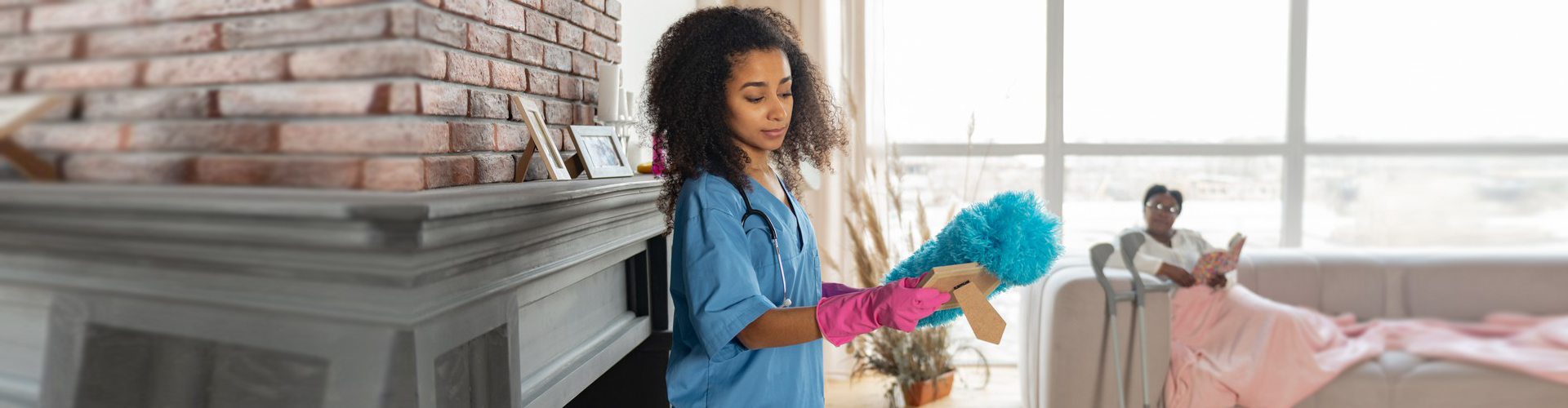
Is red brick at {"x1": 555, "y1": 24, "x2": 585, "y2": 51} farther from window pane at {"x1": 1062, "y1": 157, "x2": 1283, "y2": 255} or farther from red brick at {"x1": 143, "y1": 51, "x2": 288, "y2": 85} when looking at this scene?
window pane at {"x1": 1062, "y1": 157, "x2": 1283, "y2": 255}

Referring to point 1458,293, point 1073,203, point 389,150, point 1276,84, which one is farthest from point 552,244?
point 1276,84

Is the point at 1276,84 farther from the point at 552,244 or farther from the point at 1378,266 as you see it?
the point at 552,244

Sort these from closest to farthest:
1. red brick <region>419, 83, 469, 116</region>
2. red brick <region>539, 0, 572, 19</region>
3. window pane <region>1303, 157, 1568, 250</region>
A: red brick <region>419, 83, 469, 116</region>, red brick <region>539, 0, 572, 19</region>, window pane <region>1303, 157, 1568, 250</region>

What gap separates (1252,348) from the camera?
2.09 m

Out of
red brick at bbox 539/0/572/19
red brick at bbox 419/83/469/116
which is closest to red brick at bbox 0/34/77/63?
red brick at bbox 419/83/469/116

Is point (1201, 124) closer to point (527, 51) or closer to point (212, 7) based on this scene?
point (527, 51)

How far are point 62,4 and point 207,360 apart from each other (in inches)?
7.8

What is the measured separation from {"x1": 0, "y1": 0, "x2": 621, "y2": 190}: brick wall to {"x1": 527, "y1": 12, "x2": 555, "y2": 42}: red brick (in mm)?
978

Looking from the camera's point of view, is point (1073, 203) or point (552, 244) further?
point (1073, 203)

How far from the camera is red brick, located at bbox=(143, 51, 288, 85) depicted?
344 millimetres

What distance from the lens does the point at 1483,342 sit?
6.45 feet

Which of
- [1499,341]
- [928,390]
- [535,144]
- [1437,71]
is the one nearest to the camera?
[535,144]

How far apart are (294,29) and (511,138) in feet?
2.88

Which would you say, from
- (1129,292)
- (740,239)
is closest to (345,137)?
(740,239)
